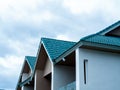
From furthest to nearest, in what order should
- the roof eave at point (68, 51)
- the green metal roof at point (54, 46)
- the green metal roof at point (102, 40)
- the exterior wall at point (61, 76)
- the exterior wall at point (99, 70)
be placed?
the green metal roof at point (54, 46), the exterior wall at point (61, 76), the green metal roof at point (102, 40), the roof eave at point (68, 51), the exterior wall at point (99, 70)

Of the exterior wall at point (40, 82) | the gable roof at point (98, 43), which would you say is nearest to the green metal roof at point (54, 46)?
the gable roof at point (98, 43)

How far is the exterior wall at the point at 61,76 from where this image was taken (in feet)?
56.1

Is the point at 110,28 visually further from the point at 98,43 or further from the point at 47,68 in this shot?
the point at 47,68

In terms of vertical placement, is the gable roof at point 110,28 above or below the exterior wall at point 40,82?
above

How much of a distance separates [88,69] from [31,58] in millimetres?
11126

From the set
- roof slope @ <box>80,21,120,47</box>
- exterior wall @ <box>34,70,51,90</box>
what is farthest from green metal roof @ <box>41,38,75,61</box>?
roof slope @ <box>80,21,120,47</box>

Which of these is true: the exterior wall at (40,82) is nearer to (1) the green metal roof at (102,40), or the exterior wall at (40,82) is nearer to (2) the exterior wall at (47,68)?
(2) the exterior wall at (47,68)

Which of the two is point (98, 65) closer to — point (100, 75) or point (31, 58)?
point (100, 75)

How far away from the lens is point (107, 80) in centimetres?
1370

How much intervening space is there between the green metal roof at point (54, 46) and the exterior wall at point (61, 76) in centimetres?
76

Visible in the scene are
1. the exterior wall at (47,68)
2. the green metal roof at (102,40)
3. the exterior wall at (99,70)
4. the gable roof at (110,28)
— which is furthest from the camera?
the exterior wall at (47,68)

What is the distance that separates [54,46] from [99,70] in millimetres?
5095

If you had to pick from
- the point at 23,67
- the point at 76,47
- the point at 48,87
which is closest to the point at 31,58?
the point at 23,67

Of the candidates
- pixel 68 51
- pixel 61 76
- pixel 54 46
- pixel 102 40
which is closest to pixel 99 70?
pixel 102 40
